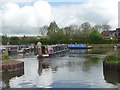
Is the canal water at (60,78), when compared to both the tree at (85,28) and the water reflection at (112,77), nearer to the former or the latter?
the water reflection at (112,77)

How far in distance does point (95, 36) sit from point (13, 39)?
1558cm

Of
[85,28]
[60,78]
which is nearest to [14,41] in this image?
[85,28]

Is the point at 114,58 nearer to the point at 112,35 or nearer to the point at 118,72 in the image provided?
the point at 118,72

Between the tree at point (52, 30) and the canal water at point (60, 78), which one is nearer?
the canal water at point (60, 78)

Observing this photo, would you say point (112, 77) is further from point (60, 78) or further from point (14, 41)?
point (14, 41)

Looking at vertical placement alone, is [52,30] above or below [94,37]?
above

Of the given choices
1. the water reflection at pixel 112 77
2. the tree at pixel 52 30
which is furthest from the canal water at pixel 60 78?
the tree at pixel 52 30

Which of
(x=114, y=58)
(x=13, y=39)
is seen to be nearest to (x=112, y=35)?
(x=13, y=39)

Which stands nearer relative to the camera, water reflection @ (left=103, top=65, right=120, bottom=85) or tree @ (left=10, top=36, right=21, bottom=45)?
water reflection @ (left=103, top=65, right=120, bottom=85)

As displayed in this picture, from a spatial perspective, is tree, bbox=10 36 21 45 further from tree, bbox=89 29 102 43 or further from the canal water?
the canal water

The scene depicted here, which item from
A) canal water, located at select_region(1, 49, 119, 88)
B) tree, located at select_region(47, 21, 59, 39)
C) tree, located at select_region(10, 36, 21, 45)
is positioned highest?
tree, located at select_region(47, 21, 59, 39)

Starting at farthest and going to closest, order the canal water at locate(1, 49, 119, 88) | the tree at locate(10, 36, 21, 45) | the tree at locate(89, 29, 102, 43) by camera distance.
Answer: the tree at locate(89, 29, 102, 43) < the tree at locate(10, 36, 21, 45) < the canal water at locate(1, 49, 119, 88)

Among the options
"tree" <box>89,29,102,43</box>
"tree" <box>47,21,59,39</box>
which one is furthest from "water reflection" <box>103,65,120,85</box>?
"tree" <box>89,29,102,43</box>

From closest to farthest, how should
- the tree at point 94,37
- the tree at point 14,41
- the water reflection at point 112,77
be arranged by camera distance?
1. the water reflection at point 112,77
2. the tree at point 14,41
3. the tree at point 94,37
